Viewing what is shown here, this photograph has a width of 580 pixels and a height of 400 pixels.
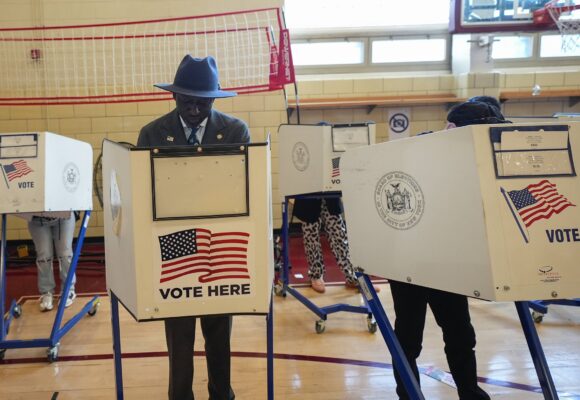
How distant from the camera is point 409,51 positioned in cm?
550

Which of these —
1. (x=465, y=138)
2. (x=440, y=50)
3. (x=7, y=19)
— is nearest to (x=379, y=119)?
(x=440, y=50)

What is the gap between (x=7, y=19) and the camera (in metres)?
4.88

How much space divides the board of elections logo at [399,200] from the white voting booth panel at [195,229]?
1.08 feet

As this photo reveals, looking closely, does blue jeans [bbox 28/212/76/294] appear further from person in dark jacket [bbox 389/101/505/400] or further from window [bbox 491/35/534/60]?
window [bbox 491/35/534/60]

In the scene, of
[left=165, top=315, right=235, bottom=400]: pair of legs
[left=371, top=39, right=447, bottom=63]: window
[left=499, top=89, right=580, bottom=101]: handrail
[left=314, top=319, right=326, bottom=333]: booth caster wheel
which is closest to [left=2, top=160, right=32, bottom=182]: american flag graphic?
[left=165, top=315, right=235, bottom=400]: pair of legs

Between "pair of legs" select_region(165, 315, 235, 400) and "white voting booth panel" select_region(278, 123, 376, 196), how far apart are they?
1.40 metres

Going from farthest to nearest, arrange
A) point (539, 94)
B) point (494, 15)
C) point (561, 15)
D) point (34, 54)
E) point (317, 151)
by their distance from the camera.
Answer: point (539, 94) → point (34, 54) → point (494, 15) → point (561, 15) → point (317, 151)

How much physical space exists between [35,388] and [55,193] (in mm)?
994

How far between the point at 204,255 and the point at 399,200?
0.56 m

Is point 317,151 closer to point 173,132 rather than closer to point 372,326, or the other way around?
point 372,326

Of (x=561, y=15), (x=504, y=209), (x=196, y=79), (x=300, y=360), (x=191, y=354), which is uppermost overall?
(x=561, y=15)

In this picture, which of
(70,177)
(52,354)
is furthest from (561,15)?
(52,354)

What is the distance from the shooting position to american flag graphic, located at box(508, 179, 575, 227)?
1065 mm

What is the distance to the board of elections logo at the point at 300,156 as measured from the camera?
310 cm
